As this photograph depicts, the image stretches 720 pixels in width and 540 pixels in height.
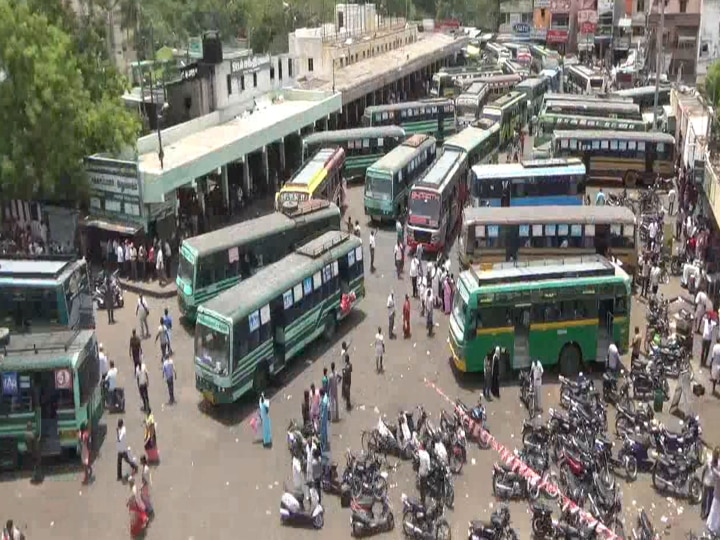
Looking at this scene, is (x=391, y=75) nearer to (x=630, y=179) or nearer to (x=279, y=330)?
(x=630, y=179)

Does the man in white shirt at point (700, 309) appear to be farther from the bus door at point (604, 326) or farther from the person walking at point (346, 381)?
the person walking at point (346, 381)

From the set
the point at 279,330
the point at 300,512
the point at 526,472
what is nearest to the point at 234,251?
the point at 279,330

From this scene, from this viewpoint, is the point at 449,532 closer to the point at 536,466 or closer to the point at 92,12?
the point at 536,466

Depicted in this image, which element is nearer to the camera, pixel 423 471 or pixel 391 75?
pixel 423 471

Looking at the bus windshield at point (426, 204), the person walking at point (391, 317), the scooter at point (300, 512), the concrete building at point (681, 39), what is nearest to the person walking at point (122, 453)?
the scooter at point (300, 512)

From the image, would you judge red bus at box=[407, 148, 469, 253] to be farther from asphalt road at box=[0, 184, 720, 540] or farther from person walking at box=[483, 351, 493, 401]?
person walking at box=[483, 351, 493, 401]

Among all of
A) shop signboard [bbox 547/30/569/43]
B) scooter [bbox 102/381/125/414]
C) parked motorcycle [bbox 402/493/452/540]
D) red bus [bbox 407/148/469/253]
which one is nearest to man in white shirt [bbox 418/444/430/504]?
parked motorcycle [bbox 402/493/452/540]

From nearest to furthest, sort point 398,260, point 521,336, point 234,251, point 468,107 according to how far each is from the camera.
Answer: point 521,336, point 234,251, point 398,260, point 468,107
